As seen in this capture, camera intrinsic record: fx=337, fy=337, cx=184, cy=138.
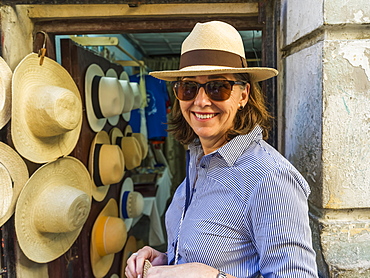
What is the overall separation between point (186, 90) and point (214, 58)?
0.15m

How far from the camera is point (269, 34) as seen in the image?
188 centimetres

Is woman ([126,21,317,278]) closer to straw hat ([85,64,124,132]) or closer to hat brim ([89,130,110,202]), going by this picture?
hat brim ([89,130,110,202])

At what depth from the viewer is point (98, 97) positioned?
9.55 feet

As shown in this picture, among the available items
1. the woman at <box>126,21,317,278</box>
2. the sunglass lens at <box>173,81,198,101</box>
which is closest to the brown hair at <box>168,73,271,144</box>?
the woman at <box>126,21,317,278</box>

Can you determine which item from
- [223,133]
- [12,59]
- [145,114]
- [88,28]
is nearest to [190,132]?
[223,133]

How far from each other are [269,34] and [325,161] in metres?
0.85

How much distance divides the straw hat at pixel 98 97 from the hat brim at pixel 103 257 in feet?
2.77

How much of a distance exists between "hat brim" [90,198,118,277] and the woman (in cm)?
171

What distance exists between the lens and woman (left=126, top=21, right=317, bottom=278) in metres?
0.96

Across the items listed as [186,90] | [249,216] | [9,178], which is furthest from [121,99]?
[249,216]

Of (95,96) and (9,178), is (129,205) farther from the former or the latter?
(9,178)

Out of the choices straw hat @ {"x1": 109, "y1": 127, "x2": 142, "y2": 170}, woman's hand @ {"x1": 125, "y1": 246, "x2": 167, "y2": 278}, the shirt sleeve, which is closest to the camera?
the shirt sleeve

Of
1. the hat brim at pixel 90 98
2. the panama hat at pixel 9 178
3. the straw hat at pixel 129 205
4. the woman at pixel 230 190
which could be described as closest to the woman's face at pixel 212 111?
the woman at pixel 230 190

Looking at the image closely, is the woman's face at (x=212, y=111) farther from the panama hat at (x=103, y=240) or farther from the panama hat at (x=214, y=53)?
the panama hat at (x=103, y=240)
